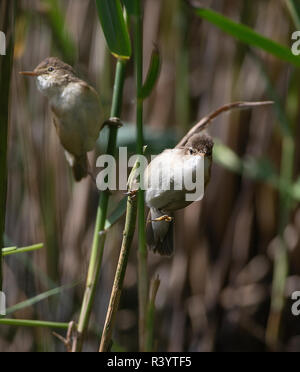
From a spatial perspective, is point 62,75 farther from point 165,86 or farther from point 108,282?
point 108,282

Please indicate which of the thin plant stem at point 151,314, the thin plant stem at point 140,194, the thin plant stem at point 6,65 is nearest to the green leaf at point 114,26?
the thin plant stem at point 140,194

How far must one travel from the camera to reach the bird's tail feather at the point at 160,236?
1.27 m

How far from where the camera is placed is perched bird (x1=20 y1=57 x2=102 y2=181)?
144 cm

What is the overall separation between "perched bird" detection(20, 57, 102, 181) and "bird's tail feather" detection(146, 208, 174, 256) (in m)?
0.29

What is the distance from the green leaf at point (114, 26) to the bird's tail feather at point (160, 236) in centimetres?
44

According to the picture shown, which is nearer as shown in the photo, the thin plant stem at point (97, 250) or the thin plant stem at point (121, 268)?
the thin plant stem at point (121, 268)

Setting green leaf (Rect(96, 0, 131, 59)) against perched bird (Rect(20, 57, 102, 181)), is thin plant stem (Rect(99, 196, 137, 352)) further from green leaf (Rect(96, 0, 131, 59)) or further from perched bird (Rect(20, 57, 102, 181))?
perched bird (Rect(20, 57, 102, 181))

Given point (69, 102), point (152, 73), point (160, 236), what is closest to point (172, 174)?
point (160, 236)

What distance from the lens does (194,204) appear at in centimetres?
229

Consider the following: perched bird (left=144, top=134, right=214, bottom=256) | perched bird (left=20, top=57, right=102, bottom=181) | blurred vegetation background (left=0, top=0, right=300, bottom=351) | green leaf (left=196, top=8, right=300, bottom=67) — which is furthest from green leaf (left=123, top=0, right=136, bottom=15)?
blurred vegetation background (left=0, top=0, right=300, bottom=351)

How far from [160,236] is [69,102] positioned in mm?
460

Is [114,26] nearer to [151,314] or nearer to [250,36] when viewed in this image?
[250,36]

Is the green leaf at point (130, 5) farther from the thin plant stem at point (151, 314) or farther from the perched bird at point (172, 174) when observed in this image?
the thin plant stem at point (151, 314)
